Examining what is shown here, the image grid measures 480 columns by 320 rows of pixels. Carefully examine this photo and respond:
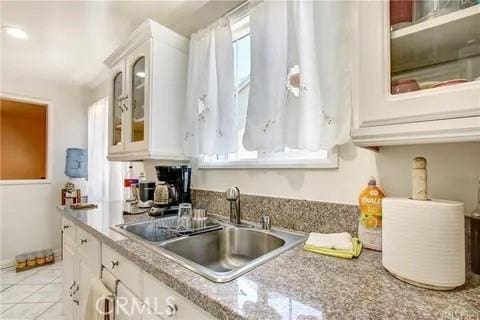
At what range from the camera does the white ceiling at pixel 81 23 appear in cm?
A: 159

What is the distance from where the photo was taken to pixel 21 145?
4453mm

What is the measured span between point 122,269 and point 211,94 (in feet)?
3.24

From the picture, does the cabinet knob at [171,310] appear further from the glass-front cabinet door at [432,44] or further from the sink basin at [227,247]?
the glass-front cabinet door at [432,44]

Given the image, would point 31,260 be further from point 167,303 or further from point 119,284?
point 167,303

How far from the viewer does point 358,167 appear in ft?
3.11

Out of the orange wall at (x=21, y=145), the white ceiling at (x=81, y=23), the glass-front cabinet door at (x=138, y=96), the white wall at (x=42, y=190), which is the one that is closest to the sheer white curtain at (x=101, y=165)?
the white wall at (x=42, y=190)

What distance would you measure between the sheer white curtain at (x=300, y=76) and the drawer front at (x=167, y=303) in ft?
2.21

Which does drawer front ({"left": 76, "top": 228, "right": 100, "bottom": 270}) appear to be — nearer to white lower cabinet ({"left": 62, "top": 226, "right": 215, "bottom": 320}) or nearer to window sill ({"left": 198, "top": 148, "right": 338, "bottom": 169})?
white lower cabinet ({"left": 62, "top": 226, "right": 215, "bottom": 320})

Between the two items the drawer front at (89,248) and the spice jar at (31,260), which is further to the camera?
the spice jar at (31,260)

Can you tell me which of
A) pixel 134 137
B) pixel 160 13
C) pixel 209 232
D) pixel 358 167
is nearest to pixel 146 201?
pixel 134 137

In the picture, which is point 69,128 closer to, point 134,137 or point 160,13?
point 134,137

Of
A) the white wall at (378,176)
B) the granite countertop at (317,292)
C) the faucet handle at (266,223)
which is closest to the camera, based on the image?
the granite countertop at (317,292)

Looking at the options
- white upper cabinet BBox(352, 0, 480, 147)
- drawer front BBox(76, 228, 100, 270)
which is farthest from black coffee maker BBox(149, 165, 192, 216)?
white upper cabinet BBox(352, 0, 480, 147)

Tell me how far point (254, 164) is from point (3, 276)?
3.05m
